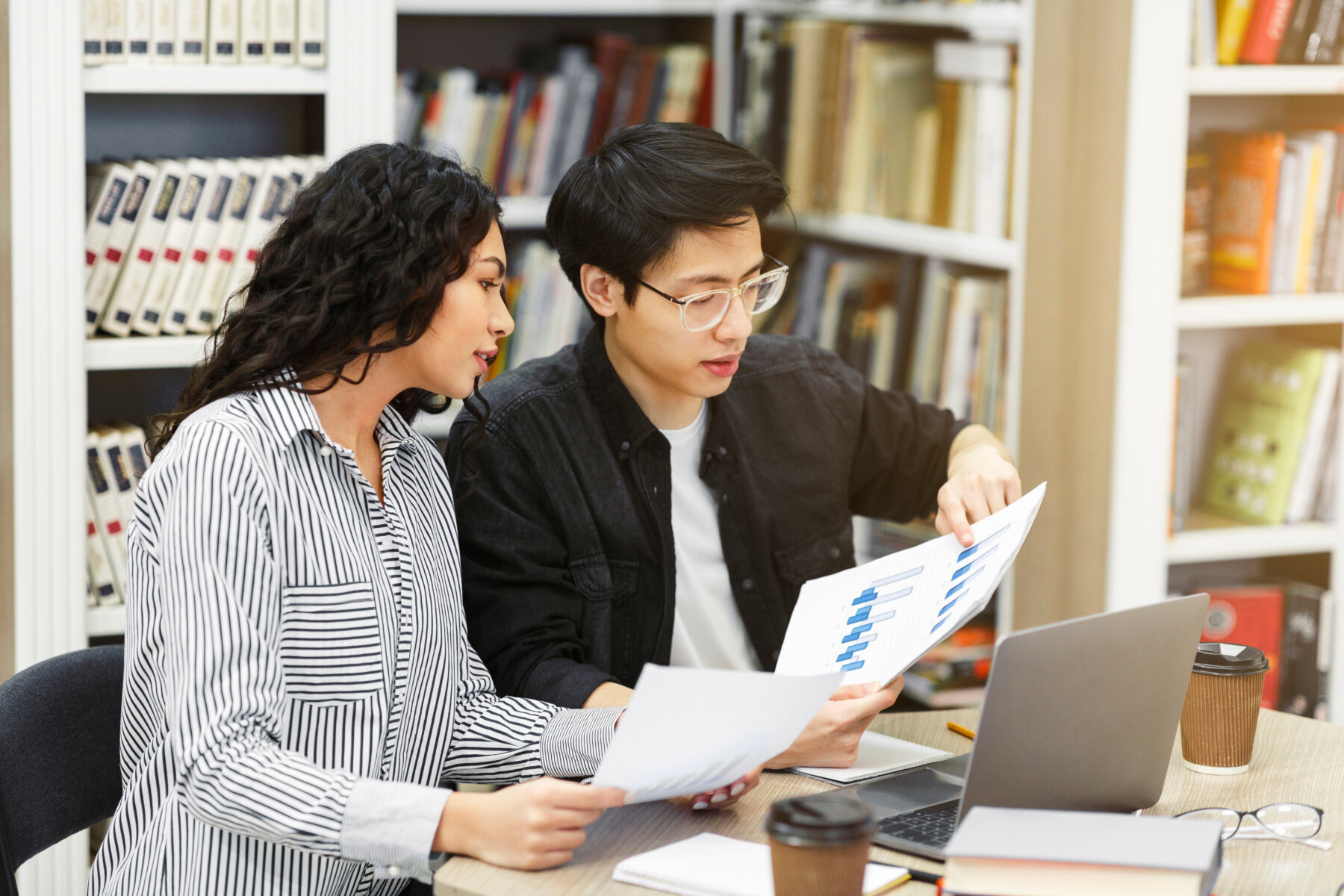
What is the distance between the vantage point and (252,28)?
223 cm

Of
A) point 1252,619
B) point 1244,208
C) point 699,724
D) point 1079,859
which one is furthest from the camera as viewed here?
point 1252,619

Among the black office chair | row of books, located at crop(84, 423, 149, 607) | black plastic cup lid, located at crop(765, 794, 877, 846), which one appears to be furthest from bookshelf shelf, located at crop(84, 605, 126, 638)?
black plastic cup lid, located at crop(765, 794, 877, 846)

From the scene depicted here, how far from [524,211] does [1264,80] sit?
1.35 m

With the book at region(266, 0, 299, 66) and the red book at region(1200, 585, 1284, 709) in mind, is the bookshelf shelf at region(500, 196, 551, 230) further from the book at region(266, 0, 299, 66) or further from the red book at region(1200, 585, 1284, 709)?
the red book at region(1200, 585, 1284, 709)

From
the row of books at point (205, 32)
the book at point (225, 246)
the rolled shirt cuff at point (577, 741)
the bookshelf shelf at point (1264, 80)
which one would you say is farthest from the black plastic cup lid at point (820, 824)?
the bookshelf shelf at point (1264, 80)

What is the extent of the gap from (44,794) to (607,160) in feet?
3.08

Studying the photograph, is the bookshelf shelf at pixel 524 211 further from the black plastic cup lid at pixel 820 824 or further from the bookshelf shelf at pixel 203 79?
the black plastic cup lid at pixel 820 824

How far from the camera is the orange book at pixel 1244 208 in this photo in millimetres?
2516

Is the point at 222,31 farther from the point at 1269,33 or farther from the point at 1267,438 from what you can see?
the point at 1267,438

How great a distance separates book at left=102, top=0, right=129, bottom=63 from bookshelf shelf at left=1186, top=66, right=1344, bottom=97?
1675 mm

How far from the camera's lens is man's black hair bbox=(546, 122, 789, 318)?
170 cm

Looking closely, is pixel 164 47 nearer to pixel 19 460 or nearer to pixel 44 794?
pixel 19 460

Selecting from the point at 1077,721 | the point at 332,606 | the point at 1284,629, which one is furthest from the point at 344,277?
the point at 1284,629

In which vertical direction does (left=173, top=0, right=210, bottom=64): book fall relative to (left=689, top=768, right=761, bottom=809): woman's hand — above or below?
above
